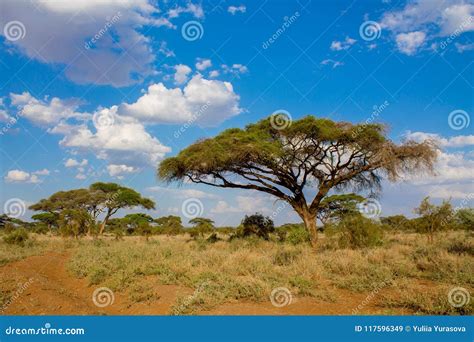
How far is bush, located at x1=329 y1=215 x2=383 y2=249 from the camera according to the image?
1659 centimetres

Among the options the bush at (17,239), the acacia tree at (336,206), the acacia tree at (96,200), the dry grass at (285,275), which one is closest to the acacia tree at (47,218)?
the acacia tree at (96,200)

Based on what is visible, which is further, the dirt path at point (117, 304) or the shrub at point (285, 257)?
the shrub at point (285, 257)

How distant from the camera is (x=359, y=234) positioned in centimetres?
A: 1675

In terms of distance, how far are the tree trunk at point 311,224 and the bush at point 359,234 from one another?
7.50 ft

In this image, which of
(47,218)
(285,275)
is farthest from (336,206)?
(47,218)

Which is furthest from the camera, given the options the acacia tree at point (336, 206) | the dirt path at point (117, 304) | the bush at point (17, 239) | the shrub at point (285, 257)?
the acacia tree at point (336, 206)

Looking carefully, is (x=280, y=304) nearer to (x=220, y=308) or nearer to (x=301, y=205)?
(x=220, y=308)

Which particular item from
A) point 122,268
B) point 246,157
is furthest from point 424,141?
point 122,268

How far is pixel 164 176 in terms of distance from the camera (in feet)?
Result: 69.7

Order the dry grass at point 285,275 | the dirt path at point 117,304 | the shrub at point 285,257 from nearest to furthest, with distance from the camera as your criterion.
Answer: the dirt path at point 117,304, the dry grass at point 285,275, the shrub at point 285,257

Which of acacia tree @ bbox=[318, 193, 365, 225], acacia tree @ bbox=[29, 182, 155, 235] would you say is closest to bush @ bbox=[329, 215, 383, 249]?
acacia tree @ bbox=[318, 193, 365, 225]

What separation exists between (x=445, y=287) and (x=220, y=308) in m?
5.25

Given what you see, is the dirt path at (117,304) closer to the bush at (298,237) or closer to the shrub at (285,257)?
the shrub at (285,257)

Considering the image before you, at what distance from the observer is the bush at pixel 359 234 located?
16.6 meters
